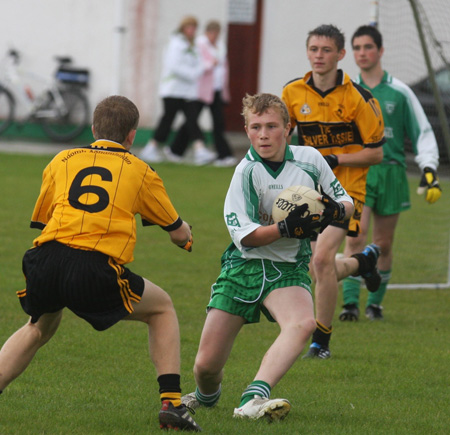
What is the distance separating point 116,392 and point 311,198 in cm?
167

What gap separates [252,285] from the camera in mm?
5578

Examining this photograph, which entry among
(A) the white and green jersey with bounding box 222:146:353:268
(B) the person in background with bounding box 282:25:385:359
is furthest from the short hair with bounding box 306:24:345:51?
(A) the white and green jersey with bounding box 222:146:353:268

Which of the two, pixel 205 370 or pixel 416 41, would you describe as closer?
pixel 205 370

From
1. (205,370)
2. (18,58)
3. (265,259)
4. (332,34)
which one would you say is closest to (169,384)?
(205,370)

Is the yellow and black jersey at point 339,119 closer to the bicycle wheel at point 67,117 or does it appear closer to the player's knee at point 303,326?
the player's knee at point 303,326

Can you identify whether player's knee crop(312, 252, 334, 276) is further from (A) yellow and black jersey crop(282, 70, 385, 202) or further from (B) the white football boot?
(B) the white football boot

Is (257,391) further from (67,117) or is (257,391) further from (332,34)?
(67,117)

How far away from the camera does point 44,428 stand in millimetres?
5195

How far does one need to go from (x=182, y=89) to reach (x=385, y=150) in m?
9.85

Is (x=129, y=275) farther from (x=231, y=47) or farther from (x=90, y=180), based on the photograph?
(x=231, y=47)

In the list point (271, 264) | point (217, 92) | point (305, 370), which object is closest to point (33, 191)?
point (217, 92)

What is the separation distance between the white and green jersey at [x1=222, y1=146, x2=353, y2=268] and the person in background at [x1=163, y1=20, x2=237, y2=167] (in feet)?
40.8

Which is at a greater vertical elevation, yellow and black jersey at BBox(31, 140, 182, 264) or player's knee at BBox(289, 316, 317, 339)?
yellow and black jersey at BBox(31, 140, 182, 264)

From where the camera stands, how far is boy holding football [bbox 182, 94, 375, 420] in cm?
535
